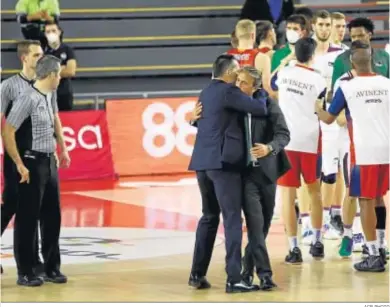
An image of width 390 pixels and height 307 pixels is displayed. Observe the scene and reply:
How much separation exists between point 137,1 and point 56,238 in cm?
1259

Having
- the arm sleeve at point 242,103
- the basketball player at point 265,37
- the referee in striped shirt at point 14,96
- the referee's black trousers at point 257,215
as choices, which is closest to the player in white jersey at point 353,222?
the arm sleeve at point 242,103

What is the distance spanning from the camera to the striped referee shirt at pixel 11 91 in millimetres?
9982

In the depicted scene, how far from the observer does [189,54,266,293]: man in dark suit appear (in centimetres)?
950

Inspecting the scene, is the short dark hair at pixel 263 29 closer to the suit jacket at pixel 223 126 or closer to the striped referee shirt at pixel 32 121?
the suit jacket at pixel 223 126

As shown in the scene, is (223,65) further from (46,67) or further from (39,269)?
(39,269)

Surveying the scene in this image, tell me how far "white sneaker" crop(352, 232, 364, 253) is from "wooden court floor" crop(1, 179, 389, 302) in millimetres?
202

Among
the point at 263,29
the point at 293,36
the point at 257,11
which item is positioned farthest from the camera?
the point at 257,11

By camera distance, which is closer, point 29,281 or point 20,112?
point 20,112

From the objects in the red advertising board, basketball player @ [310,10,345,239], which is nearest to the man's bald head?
basketball player @ [310,10,345,239]

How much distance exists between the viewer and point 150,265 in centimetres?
1092

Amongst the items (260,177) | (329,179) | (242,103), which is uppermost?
(242,103)

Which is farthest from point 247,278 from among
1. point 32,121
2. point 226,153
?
point 32,121

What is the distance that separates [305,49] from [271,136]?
149cm

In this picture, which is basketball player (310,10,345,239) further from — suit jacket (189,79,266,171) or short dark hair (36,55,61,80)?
short dark hair (36,55,61,80)
